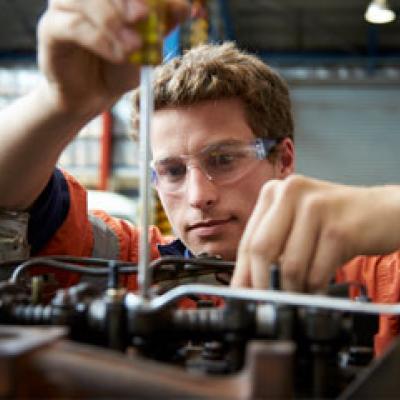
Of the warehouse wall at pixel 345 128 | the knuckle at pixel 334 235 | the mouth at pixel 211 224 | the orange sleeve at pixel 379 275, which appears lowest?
the orange sleeve at pixel 379 275

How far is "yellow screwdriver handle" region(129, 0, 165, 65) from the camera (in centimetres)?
53

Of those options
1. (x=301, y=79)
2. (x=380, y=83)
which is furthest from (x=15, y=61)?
(x=380, y=83)

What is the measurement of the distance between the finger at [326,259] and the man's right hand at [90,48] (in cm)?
31

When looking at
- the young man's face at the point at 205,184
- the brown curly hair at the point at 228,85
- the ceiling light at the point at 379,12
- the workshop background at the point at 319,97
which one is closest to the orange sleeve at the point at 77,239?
the young man's face at the point at 205,184

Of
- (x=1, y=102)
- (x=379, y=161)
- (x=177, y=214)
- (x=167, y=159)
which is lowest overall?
(x=177, y=214)

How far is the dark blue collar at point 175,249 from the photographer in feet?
4.30

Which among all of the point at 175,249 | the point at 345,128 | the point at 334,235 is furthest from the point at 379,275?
the point at 345,128

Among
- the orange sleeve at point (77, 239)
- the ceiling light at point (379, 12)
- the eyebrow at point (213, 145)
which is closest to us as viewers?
the orange sleeve at point (77, 239)

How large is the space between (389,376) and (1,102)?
7.02m

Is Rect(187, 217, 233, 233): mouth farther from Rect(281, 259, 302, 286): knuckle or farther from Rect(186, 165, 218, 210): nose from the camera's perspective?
Rect(281, 259, 302, 286): knuckle

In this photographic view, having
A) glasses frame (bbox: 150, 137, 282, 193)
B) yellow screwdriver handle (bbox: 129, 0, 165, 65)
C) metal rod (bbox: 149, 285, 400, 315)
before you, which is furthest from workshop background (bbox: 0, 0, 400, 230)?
metal rod (bbox: 149, 285, 400, 315)

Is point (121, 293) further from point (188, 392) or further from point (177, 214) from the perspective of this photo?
point (177, 214)

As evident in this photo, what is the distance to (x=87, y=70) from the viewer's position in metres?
0.76

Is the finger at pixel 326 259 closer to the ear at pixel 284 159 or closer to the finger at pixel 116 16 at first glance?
the finger at pixel 116 16
